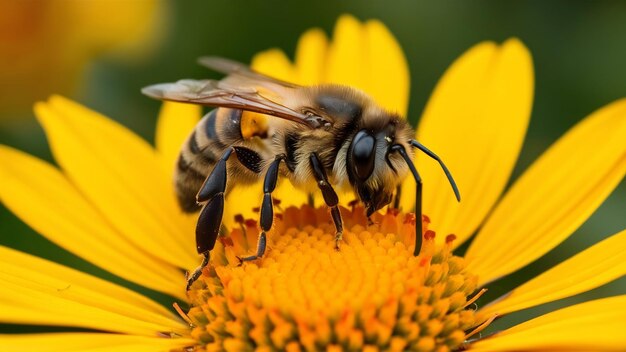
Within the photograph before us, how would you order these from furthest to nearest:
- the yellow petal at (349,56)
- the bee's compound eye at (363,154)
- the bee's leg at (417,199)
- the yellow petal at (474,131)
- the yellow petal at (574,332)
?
the yellow petal at (349,56) → the yellow petal at (474,131) → the bee's compound eye at (363,154) → the bee's leg at (417,199) → the yellow petal at (574,332)

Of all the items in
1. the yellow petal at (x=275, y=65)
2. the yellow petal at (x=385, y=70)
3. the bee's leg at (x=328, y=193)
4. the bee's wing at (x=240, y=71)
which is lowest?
the bee's leg at (x=328, y=193)

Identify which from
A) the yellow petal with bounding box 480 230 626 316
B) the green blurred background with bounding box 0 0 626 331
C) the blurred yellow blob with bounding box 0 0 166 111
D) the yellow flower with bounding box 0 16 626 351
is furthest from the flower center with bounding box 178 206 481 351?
the blurred yellow blob with bounding box 0 0 166 111

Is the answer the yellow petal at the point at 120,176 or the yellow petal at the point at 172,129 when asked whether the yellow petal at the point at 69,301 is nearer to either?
the yellow petal at the point at 120,176

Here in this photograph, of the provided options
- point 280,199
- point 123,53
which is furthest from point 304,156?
point 123,53

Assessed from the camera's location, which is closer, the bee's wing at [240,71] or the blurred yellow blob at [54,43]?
the bee's wing at [240,71]

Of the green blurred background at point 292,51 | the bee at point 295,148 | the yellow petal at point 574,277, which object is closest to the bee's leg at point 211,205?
the bee at point 295,148

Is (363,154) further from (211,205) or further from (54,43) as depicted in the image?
(54,43)

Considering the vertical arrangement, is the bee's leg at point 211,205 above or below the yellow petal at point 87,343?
above

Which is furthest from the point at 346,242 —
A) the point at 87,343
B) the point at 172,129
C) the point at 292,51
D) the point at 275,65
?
the point at 292,51

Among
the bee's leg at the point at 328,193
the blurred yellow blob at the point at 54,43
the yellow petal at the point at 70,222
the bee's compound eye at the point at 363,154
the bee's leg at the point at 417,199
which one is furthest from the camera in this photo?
the blurred yellow blob at the point at 54,43
